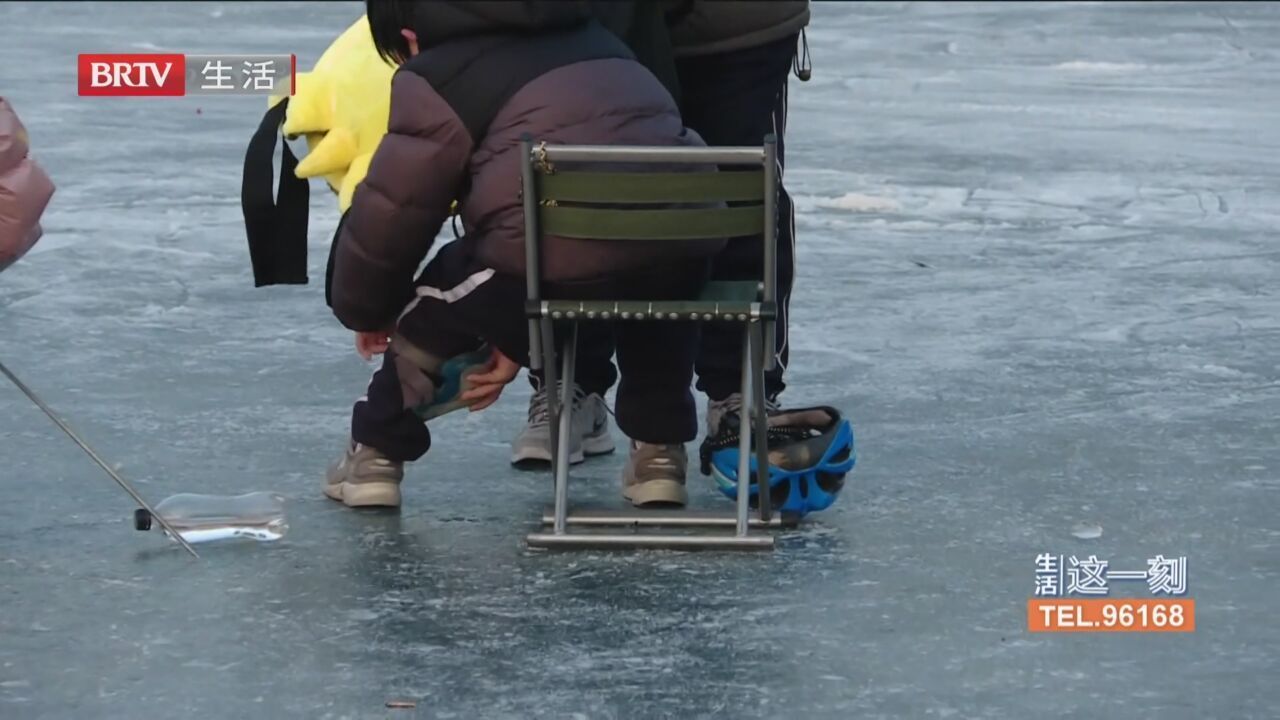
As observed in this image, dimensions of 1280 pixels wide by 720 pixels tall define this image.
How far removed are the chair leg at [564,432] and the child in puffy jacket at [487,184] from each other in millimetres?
88

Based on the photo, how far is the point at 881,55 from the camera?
13.0 metres

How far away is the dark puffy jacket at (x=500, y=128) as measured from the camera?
4129 millimetres

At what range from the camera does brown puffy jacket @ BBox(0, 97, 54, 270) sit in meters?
3.86

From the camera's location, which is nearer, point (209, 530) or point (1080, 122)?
point (209, 530)

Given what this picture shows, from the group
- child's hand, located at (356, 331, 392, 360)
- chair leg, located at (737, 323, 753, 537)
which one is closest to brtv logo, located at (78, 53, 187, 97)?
child's hand, located at (356, 331, 392, 360)

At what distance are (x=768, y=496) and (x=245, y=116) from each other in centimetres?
685

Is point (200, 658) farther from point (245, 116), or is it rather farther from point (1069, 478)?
point (245, 116)

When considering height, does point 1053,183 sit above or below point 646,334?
below

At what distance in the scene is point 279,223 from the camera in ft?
15.6

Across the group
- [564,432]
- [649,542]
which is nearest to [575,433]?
[564,432]

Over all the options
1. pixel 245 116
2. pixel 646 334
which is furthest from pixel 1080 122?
pixel 646 334

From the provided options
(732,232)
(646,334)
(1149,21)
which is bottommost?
(1149,21)

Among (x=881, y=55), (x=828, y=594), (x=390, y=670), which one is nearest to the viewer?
(x=390, y=670)

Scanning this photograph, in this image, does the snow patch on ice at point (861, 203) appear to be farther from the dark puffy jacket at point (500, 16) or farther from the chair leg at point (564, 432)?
the dark puffy jacket at point (500, 16)
